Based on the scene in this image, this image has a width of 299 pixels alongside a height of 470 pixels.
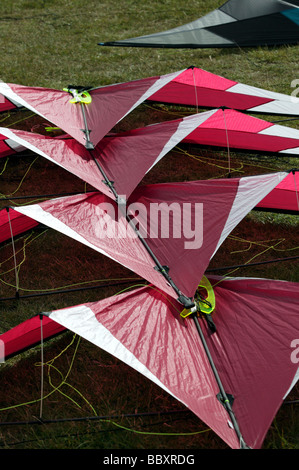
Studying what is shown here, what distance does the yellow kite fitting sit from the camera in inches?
115

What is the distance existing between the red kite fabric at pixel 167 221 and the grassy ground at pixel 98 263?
1.62 ft

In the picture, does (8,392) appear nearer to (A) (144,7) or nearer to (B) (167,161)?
(B) (167,161)

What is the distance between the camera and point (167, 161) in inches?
202

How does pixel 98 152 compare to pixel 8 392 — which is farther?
pixel 98 152

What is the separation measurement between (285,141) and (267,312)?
204 cm

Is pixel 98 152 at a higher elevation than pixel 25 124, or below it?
below

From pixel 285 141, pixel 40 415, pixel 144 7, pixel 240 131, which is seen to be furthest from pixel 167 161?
pixel 144 7

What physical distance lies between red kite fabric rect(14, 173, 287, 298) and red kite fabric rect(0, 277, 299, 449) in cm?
21

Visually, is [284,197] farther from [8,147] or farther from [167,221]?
[8,147]

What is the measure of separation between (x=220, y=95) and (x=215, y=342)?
2.97 meters

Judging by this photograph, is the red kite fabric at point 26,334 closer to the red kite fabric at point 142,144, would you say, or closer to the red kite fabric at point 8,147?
the red kite fabric at point 142,144

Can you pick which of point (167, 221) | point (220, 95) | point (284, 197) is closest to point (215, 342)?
point (167, 221)

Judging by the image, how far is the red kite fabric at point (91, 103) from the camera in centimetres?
441

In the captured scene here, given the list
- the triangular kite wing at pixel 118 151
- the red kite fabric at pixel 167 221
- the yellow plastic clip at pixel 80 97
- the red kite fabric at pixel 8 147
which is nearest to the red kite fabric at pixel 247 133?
the triangular kite wing at pixel 118 151
